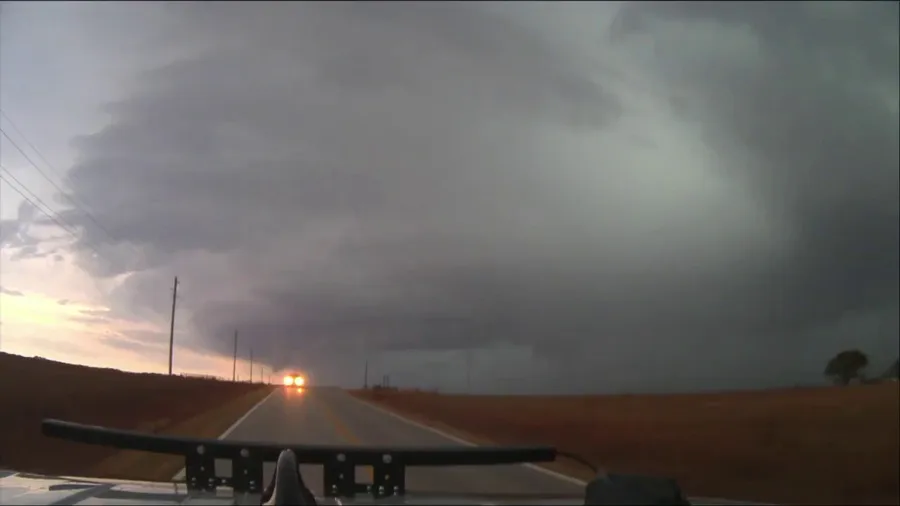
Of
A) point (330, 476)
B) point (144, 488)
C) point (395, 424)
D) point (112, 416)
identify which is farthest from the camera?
point (395, 424)

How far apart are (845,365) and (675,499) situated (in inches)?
3006

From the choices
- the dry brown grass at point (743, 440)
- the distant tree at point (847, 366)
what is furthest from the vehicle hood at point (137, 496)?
the distant tree at point (847, 366)

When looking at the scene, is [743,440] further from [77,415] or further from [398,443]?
[77,415]

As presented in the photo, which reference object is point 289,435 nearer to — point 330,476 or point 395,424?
point 395,424

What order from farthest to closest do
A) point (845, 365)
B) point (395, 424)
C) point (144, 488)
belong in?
point (845, 365) → point (395, 424) → point (144, 488)

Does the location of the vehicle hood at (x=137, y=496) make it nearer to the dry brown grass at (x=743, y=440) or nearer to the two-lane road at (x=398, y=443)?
the two-lane road at (x=398, y=443)

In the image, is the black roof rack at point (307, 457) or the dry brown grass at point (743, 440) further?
the dry brown grass at point (743, 440)

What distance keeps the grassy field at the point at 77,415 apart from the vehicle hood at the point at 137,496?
2738 millimetres

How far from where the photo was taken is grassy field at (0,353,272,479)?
32.8ft

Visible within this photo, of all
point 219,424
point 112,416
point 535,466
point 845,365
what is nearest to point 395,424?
point 219,424

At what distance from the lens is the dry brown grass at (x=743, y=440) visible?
1579 centimetres

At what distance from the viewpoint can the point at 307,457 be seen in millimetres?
4770

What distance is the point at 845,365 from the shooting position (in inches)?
2830

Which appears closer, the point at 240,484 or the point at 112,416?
the point at 240,484
